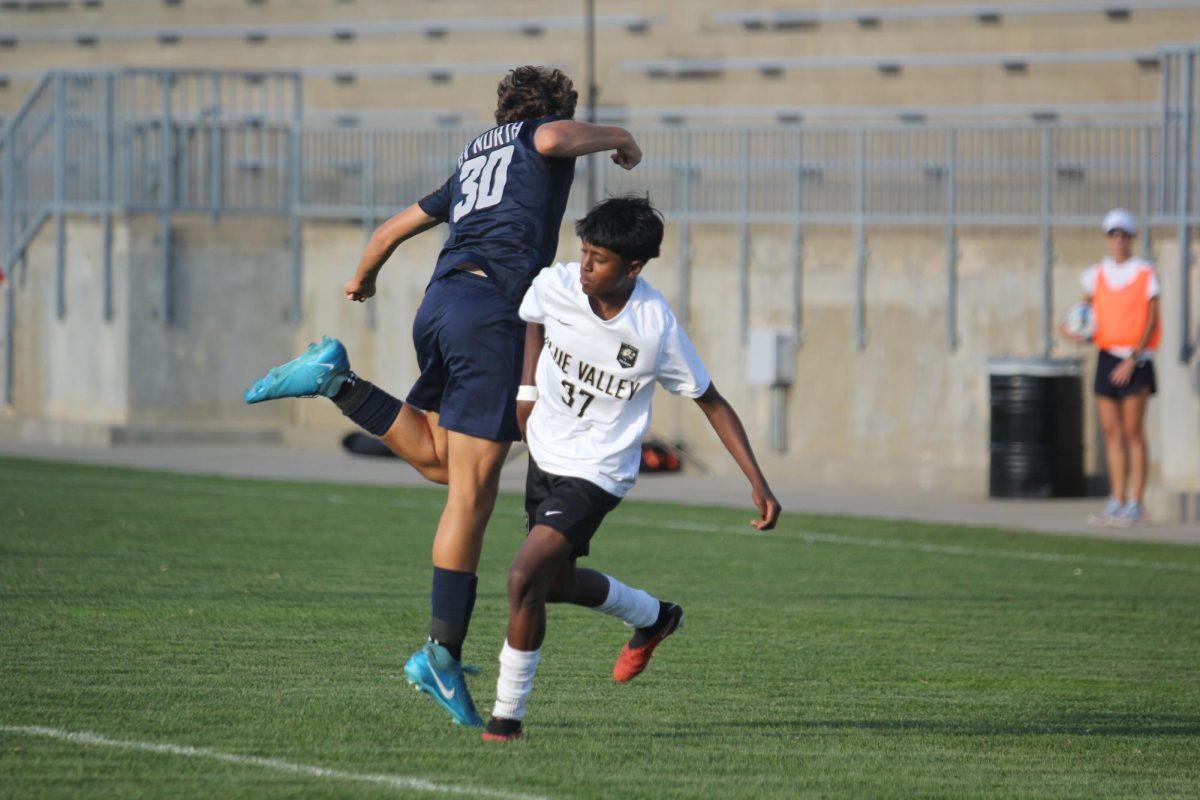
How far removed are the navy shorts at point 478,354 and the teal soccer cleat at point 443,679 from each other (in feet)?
2.52

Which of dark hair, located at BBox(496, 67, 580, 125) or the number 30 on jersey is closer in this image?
the number 30 on jersey

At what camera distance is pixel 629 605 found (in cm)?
691

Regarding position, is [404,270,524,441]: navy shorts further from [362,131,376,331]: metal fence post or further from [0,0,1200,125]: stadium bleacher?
[0,0,1200,125]: stadium bleacher

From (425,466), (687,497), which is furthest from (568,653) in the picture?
(687,497)

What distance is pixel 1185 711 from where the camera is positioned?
7441 millimetres

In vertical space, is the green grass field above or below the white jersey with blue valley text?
below

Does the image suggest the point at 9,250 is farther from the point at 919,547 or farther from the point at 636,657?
the point at 636,657

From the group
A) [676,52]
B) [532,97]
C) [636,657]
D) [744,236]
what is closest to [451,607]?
[636,657]

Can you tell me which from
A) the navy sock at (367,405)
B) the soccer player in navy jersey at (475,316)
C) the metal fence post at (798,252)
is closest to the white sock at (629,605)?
the soccer player in navy jersey at (475,316)

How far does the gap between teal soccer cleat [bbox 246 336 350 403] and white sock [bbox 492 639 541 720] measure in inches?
54.4

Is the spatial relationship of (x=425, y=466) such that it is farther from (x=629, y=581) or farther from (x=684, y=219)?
(x=684, y=219)

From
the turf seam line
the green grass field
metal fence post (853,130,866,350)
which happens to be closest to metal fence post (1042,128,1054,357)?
metal fence post (853,130,866,350)

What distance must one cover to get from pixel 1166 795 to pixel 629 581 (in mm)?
5224

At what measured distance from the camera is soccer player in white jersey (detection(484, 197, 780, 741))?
619 cm
